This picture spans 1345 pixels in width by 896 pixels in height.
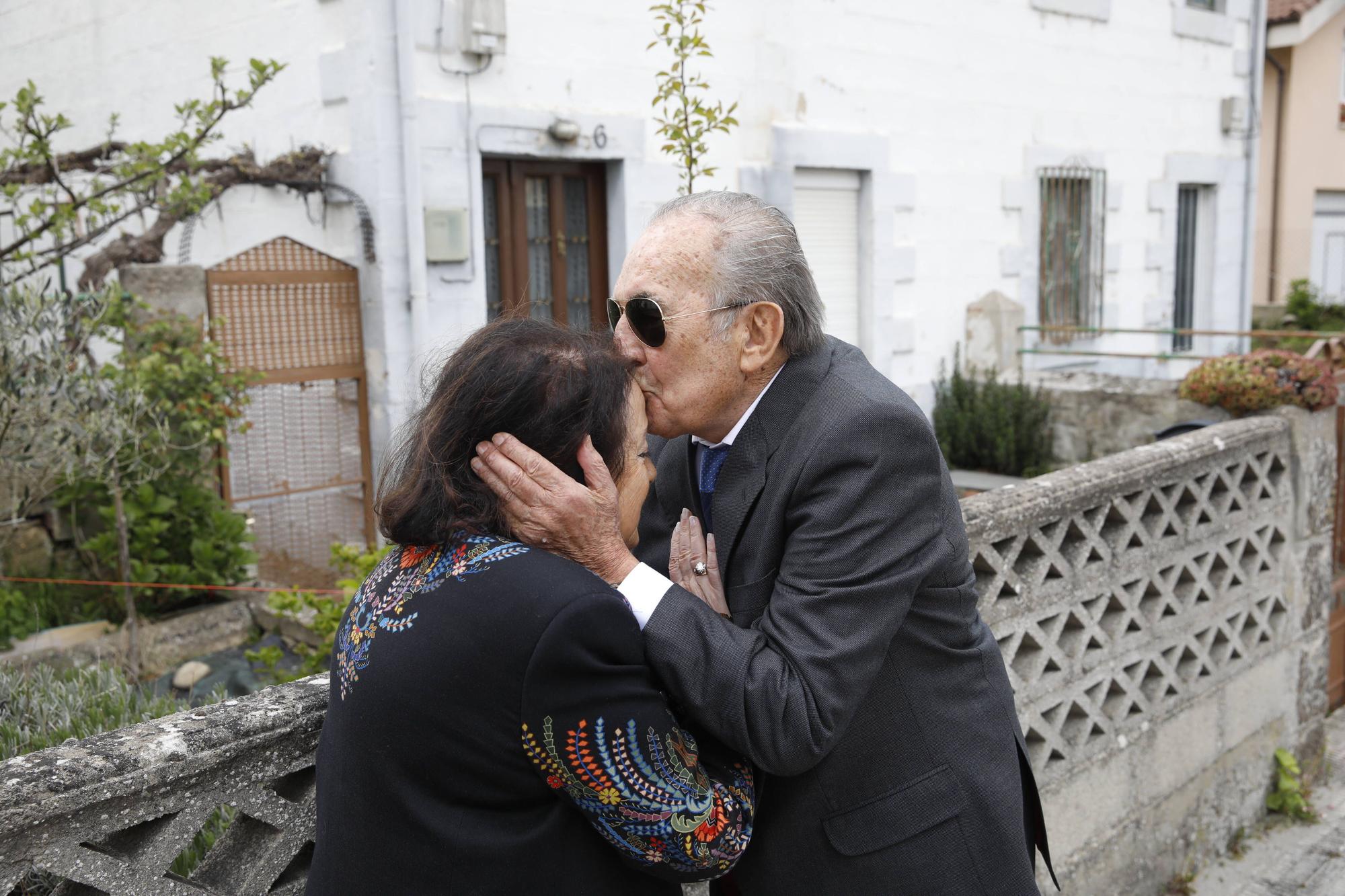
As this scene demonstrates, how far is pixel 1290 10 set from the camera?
16.9 metres

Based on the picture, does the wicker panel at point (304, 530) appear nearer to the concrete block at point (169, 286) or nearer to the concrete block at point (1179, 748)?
the concrete block at point (169, 286)

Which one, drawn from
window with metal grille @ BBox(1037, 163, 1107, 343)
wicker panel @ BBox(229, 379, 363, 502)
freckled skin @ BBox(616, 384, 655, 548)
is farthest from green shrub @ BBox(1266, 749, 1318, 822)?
window with metal grille @ BBox(1037, 163, 1107, 343)

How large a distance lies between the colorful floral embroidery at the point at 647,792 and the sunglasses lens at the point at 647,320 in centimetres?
70

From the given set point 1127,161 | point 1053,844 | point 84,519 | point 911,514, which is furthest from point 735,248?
point 1127,161

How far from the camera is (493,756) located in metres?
1.60

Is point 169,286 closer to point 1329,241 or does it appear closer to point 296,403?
point 296,403

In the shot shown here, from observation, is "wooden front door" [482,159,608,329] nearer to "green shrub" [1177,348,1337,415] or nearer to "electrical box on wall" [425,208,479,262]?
"electrical box on wall" [425,208,479,262]

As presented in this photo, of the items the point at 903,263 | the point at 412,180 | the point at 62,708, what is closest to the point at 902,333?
the point at 903,263

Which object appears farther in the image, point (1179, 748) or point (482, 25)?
point (482, 25)

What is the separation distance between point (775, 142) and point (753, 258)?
6.56 meters

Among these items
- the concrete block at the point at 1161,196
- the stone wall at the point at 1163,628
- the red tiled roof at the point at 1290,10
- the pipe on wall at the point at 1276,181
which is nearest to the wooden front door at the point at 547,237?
the stone wall at the point at 1163,628

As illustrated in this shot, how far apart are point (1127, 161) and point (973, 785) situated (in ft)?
35.5

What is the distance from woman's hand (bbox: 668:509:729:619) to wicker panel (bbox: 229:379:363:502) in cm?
465

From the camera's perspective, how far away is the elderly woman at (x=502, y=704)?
158 cm
